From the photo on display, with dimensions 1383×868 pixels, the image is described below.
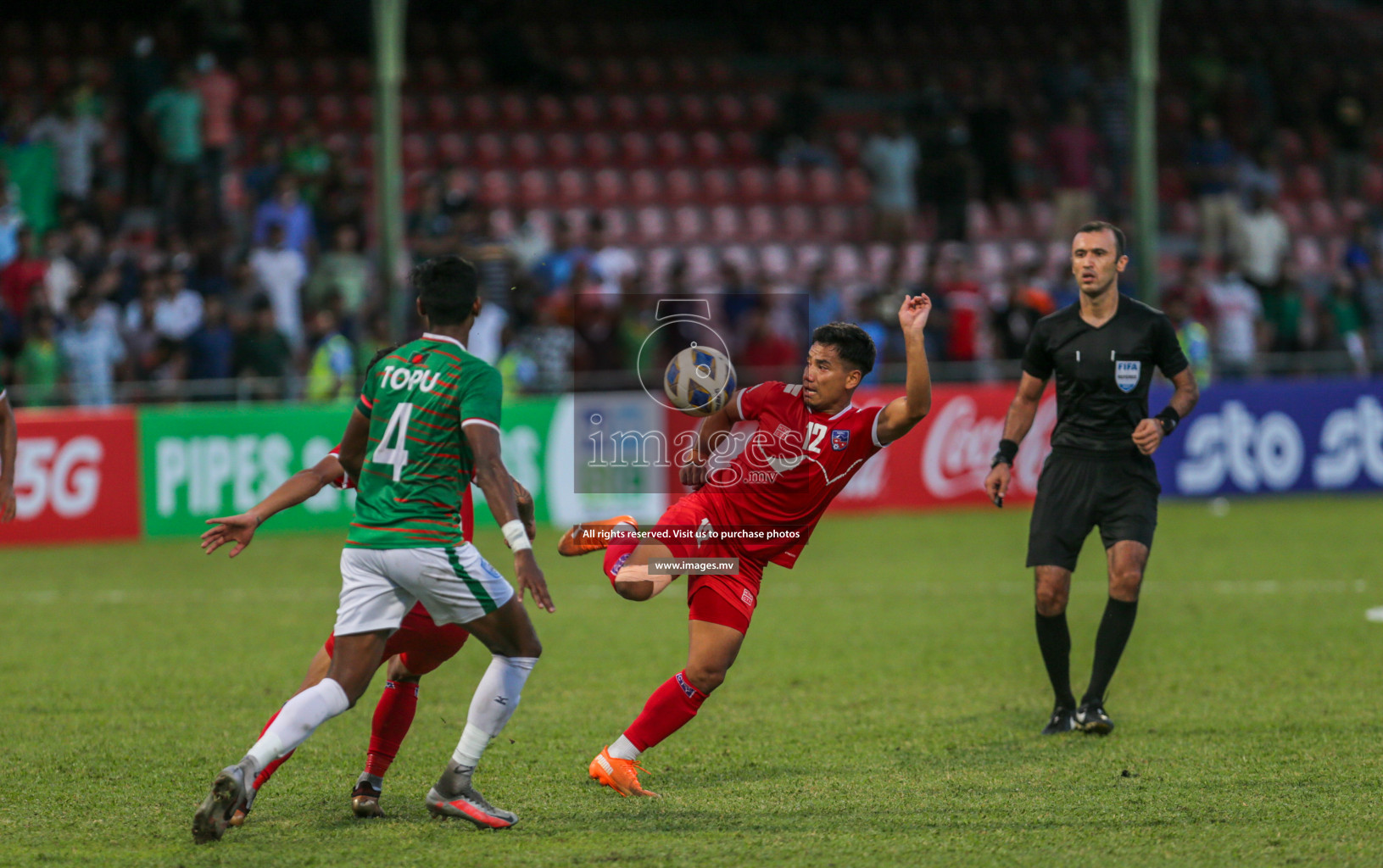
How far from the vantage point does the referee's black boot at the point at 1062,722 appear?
282 inches

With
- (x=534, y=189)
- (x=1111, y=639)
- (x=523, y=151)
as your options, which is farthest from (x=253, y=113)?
(x=1111, y=639)

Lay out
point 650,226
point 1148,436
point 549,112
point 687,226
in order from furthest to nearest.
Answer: point 549,112
point 687,226
point 650,226
point 1148,436

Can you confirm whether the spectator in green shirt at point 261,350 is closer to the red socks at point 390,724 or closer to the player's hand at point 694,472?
the player's hand at point 694,472

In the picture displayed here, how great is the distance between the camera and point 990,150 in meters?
22.0

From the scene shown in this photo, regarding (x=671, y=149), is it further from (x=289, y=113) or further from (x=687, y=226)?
(x=289, y=113)

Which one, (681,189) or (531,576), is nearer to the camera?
(531,576)

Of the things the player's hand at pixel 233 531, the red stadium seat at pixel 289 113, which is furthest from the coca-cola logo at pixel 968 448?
the player's hand at pixel 233 531

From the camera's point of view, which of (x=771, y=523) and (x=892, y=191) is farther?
(x=892, y=191)

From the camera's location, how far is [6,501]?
7.46 meters

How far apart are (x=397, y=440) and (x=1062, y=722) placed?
3.44m

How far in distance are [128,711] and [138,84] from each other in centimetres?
1192

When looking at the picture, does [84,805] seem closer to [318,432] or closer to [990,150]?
[318,432]

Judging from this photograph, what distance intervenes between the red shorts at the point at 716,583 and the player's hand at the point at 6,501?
3143 mm

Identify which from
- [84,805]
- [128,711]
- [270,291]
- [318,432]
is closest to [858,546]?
[318,432]
